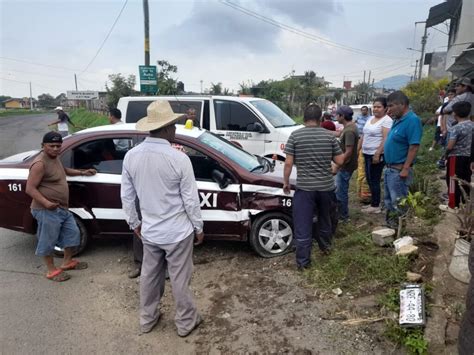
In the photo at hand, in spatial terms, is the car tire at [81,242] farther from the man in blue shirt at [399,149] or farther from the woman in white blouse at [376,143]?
the woman in white blouse at [376,143]

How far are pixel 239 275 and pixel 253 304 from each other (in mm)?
626

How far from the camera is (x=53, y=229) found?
4.04 m

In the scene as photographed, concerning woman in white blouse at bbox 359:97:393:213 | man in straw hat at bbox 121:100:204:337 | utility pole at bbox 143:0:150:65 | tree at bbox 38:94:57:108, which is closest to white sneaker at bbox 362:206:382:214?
woman in white blouse at bbox 359:97:393:213

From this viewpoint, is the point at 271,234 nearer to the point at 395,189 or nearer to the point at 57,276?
the point at 395,189

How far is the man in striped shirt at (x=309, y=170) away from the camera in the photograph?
3.86m

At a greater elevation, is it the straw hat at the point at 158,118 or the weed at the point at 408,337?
the straw hat at the point at 158,118

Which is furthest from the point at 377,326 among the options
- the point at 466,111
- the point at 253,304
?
the point at 466,111

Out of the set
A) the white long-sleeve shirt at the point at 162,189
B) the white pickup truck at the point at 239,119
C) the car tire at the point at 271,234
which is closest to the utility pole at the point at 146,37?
the white pickup truck at the point at 239,119

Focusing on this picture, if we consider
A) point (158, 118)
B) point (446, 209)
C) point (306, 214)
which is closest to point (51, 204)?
point (158, 118)

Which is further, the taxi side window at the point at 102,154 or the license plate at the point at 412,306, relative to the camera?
the taxi side window at the point at 102,154

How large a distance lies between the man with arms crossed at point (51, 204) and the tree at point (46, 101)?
112790 mm

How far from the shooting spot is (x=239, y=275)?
4141 millimetres

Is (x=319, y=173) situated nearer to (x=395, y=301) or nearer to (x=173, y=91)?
(x=395, y=301)

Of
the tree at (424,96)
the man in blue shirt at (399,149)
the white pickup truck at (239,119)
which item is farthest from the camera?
the tree at (424,96)
